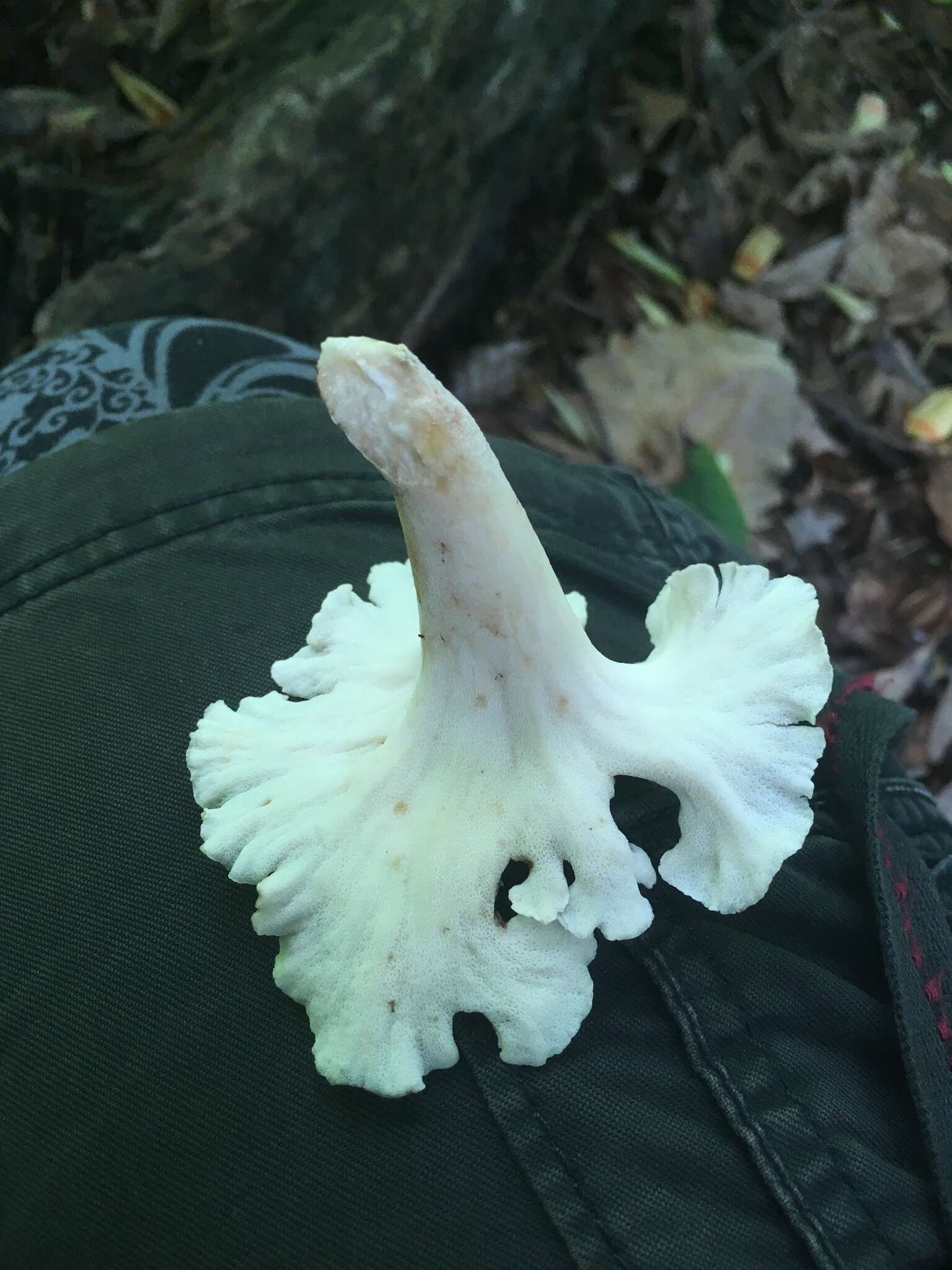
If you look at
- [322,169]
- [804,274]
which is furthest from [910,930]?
[804,274]

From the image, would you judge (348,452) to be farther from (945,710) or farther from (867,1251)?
(945,710)

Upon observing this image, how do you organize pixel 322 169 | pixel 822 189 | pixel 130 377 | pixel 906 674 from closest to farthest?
pixel 130 377 → pixel 322 169 → pixel 906 674 → pixel 822 189

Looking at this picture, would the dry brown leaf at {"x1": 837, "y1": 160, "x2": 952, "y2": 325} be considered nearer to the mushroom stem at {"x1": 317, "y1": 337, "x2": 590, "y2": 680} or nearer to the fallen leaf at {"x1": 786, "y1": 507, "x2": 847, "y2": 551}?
the fallen leaf at {"x1": 786, "y1": 507, "x2": 847, "y2": 551}

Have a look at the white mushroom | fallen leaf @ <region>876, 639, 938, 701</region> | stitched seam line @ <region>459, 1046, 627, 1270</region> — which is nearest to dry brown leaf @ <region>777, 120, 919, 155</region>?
fallen leaf @ <region>876, 639, 938, 701</region>

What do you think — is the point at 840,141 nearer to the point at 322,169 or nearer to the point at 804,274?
the point at 804,274

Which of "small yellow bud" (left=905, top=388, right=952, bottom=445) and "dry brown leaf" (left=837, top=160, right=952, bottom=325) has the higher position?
"dry brown leaf" (left=837, top=160, right=952, bottom=325)

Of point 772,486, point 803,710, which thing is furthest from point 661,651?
point 772,486
